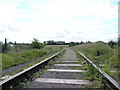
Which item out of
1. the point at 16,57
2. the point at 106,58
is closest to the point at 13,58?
the point at 16,57

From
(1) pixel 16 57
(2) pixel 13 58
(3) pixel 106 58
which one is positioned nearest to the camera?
(3) pixel 106 58

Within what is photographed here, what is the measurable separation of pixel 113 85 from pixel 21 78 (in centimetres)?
236

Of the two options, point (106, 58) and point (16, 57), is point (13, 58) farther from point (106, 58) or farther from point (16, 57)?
point (106, 58)

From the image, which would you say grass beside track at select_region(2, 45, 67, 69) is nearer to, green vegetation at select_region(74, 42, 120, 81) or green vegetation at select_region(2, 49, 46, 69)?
green vegetation at select_region(2, 49, 46, 69)

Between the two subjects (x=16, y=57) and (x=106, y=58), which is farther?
(x=16, y=57)

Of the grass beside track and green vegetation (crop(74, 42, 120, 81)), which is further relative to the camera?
the grass beside track

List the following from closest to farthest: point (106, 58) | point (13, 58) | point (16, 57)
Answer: point (106, 58) < point (13, 58) < point (16, 57)

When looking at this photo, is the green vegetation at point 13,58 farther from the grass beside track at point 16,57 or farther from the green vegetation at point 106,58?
the green vegetation at point 106,58

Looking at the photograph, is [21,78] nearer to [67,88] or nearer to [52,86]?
[52,86]

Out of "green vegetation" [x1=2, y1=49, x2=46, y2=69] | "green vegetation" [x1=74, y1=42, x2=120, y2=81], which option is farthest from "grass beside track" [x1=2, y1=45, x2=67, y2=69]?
"green vegetation" [x1=74, y1=42, x2=120, y2=81]

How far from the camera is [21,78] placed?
417 centimetres

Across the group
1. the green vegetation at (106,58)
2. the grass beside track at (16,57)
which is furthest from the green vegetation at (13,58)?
the green vegetation at (106,58)

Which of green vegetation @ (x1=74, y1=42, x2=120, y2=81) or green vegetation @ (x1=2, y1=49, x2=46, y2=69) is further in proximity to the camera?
green vegetation @ (x1=2, y1=49, x2=46, y2=69)

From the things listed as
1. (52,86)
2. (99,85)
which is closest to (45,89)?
(52,86)
